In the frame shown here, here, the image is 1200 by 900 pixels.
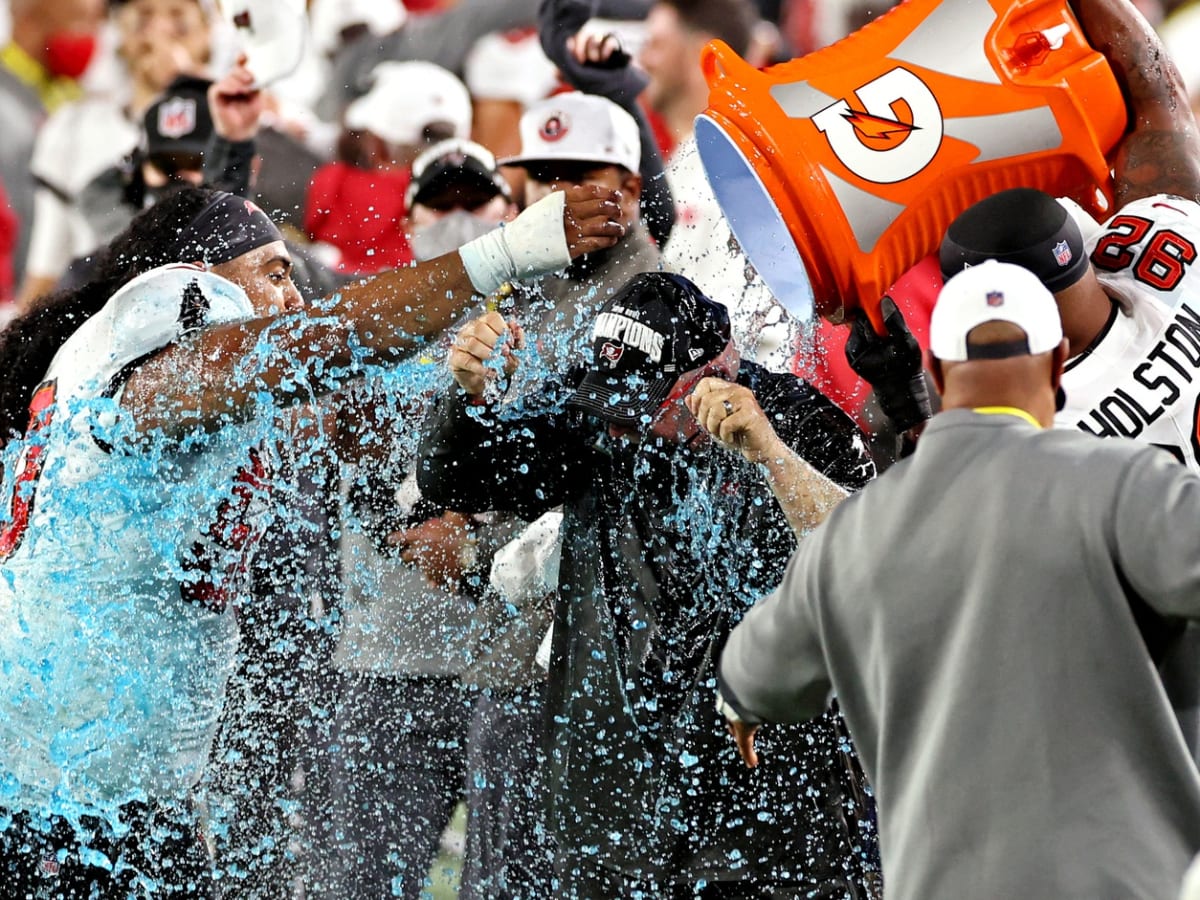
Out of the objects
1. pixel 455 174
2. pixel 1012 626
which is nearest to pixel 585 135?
pixel 455 174

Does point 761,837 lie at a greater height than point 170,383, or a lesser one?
lesser

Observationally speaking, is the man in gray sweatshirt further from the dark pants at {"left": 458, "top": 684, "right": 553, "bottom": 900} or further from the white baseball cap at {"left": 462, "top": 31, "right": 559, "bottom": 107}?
the white baseball cap at {"left": 462, "top": 31, "right": 559, "bottom": 107}

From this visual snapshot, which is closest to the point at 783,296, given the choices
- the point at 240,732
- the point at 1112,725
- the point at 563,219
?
the point at 563,219

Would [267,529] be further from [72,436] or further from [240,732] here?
[72,436]

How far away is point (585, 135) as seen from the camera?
4301mm

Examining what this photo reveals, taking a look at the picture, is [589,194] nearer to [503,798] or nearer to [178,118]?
[503,798]

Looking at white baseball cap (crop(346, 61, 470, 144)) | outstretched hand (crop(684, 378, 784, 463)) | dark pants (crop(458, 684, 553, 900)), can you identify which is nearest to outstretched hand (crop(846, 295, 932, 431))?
outstretched hand (crop(684, 378, 784, 463))

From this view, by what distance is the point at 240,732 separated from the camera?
372 centimetres

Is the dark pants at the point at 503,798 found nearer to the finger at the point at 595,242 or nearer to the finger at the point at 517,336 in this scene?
the finger at the point at 517,336

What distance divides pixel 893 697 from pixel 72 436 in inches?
70.3

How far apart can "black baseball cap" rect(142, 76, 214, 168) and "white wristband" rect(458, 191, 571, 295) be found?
9.86 feet

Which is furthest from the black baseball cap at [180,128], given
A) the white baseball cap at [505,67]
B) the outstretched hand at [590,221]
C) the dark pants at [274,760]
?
the outstretched hand at [590,221]

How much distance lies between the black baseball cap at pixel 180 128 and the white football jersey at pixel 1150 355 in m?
3.61

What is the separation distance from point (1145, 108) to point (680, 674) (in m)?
1.37
